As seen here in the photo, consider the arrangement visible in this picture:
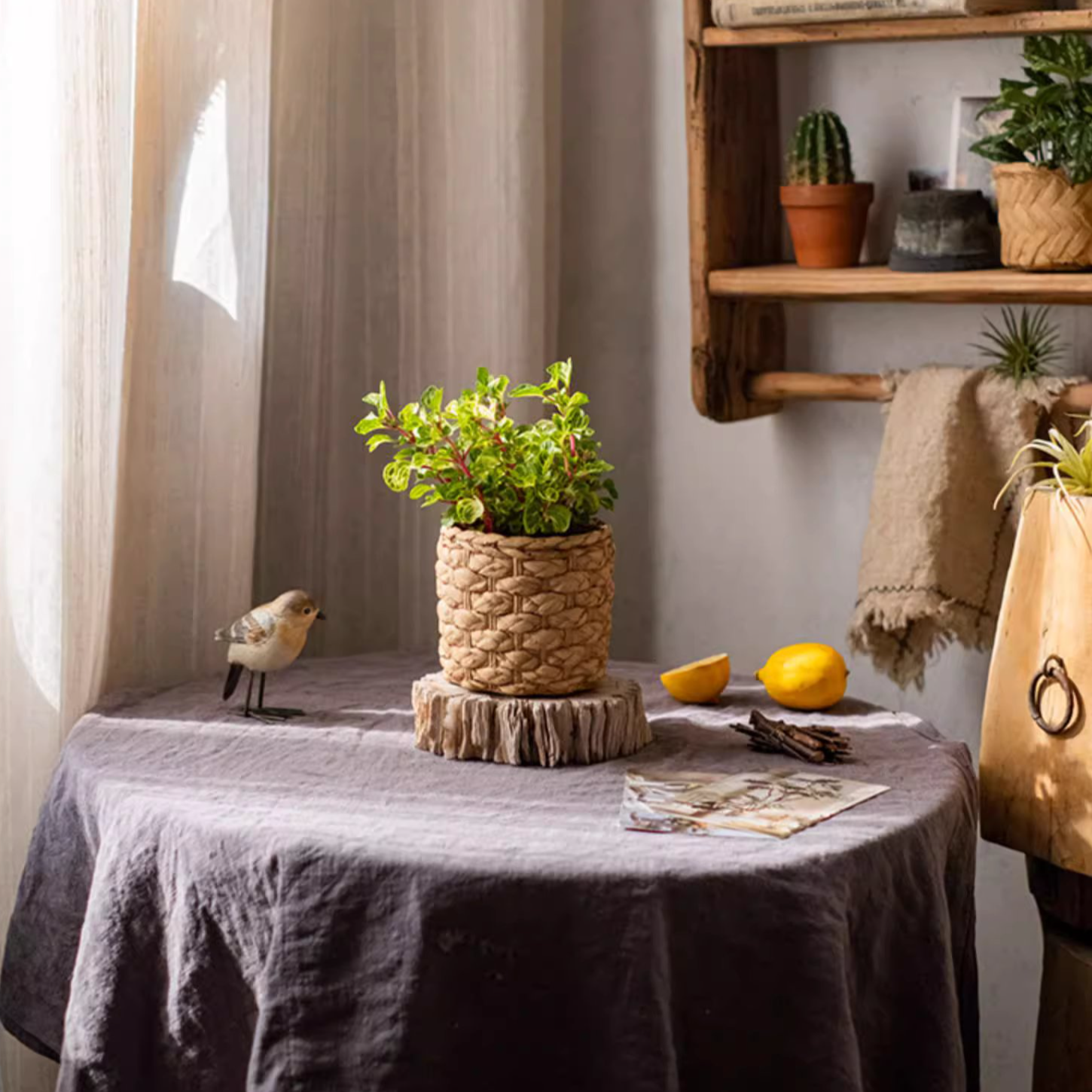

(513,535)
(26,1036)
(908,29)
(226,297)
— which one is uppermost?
(908,29)

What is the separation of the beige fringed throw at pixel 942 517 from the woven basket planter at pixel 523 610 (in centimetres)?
50

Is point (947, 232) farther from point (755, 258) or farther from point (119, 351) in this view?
point (119, 351)

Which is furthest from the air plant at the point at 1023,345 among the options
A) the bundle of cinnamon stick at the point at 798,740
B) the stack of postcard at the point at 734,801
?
the stack of postcard at the point at 734,801

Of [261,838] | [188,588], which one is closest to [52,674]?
[188,588]

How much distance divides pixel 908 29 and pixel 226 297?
86cm

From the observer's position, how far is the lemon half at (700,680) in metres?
1.81

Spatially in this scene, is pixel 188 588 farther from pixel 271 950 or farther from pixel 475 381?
pixel 271 950

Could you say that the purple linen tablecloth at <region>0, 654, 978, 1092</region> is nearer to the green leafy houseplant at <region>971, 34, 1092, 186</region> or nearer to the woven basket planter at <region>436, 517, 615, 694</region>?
the woven basket planter at <region>436, 517, 615, 694</region>

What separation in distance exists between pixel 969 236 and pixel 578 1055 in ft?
3.62

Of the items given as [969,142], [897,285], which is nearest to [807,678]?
[897,285]

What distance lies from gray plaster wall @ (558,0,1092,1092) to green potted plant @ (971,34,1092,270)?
0.68 feet

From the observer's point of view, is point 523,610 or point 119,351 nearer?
point 523,610

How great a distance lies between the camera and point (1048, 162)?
71.6 inches

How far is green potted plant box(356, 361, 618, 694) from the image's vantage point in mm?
1585
